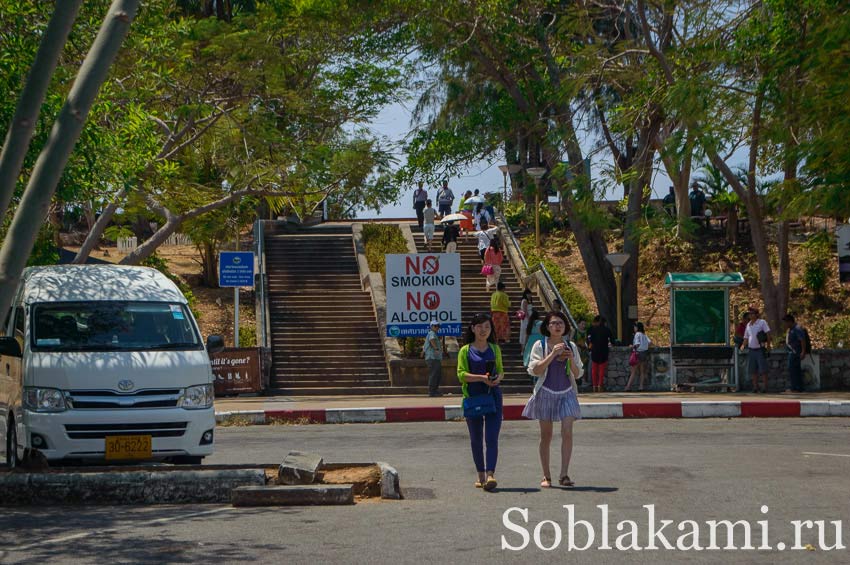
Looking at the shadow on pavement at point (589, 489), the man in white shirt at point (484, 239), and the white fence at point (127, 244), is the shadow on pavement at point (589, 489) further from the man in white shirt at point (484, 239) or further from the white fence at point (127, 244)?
the white fence at point (127, 244)

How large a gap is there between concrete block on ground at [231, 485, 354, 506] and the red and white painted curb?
31.3 ft

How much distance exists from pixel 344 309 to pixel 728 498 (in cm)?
2188

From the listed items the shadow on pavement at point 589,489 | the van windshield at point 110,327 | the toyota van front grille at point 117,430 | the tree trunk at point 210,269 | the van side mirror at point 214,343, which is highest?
the tree trunk at point 210,269

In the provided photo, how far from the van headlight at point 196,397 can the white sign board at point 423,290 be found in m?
14.4

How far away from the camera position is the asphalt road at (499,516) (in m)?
7.84

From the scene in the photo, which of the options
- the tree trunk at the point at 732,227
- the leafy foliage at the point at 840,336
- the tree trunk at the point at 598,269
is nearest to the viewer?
the leafy foliage at the point at 840,336

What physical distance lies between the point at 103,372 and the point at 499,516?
460cm

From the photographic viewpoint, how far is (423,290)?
2666cm

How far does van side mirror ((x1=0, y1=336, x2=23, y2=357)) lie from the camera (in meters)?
11.7

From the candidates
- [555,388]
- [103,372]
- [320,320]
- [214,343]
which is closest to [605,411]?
[214,343]

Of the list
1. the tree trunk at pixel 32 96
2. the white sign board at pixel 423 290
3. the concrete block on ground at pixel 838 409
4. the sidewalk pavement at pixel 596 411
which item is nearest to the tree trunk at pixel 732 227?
the white sign board at pixel 423 290

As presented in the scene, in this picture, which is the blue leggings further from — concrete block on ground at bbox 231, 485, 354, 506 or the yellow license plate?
the yellow license plate

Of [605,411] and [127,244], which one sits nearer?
[605,411]
